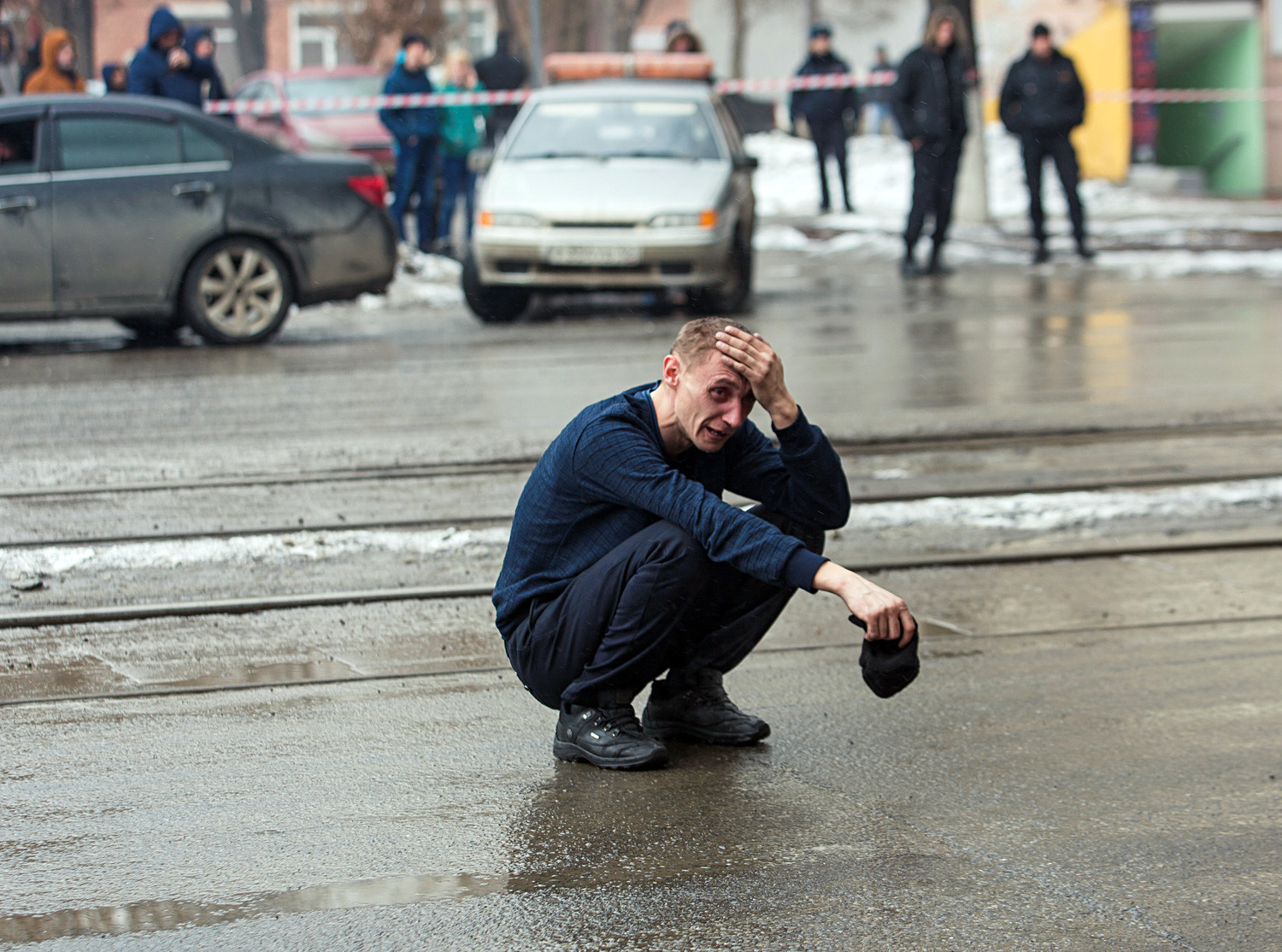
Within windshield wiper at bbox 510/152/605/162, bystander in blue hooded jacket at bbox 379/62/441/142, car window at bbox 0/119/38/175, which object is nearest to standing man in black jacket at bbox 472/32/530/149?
bystander in blue hooded jacket at bbox 379/62/441/142

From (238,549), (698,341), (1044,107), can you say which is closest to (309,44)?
(1044,107)

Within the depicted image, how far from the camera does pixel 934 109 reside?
576 inches

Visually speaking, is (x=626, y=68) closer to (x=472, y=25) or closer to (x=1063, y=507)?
(x=1063, y=507)

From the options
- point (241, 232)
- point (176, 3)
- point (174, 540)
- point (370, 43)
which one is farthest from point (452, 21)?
point (174, 540)

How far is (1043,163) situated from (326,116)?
34.4 feet

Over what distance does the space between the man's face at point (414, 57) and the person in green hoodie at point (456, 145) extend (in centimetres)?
33

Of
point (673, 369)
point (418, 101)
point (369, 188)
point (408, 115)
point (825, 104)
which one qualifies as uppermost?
point (825, 104)

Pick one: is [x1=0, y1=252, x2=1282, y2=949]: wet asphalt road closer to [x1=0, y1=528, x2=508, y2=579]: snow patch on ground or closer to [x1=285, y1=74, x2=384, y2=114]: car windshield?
[x1=0, y1=528, x2=508, y2=579]: snow patch on ground

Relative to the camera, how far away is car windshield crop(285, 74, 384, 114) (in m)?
22.3

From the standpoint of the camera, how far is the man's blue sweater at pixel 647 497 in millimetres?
3592

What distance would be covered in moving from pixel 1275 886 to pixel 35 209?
31.6 ft

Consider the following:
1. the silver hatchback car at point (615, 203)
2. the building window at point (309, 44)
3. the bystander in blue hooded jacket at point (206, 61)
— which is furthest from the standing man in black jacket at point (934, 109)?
the building window at point (309, 44)

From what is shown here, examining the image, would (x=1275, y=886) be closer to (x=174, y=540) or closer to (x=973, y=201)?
(x=174, y=540)

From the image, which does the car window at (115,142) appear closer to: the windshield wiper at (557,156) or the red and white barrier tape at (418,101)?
the windshield wiper at (557,156)
